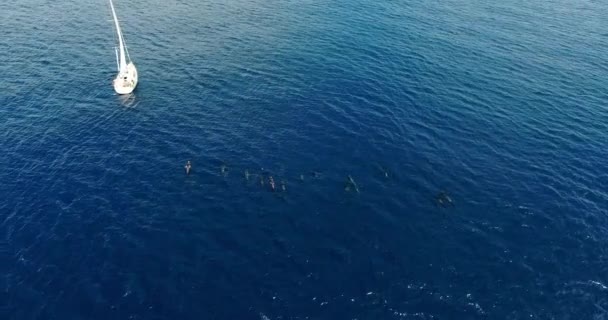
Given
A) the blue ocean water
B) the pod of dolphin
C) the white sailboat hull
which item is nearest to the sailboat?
the white sailboat hull

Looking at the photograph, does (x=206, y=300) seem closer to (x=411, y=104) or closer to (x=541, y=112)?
(x=411, y=104)

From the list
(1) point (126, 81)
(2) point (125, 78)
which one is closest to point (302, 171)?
(1) point (126, 81)

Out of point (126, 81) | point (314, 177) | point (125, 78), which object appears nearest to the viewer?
point (314, 177)

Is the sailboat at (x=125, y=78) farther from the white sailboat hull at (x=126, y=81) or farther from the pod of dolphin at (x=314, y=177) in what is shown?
the pod of dolphin at (x=314, y=177)

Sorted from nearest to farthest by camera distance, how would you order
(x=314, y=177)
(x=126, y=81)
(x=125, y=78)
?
(x=314, y=177) < (x=126, y=81) < (x=125, y=78)

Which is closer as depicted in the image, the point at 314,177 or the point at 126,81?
the point at 314,177

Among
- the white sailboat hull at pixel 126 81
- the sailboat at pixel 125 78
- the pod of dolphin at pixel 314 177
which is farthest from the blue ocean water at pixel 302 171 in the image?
the sailboat at pixel 125 78

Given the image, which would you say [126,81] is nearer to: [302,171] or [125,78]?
[125,78]
